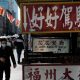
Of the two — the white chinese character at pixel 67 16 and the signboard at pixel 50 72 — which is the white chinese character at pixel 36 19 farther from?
the signboard at pixel 50 72

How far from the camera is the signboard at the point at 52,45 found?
8656mm

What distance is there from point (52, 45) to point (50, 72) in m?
1.39

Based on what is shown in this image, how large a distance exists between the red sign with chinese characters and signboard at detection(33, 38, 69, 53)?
1.51m

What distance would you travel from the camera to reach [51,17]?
7055 millimetres

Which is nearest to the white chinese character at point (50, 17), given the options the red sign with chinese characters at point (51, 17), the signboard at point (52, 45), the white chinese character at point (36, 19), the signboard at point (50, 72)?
the red sign with chinese characters at point (51, 17)

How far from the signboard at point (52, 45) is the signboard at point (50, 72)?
1.08m

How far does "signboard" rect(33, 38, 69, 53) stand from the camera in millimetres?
8656

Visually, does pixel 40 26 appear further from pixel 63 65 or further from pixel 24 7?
pixel 63 65

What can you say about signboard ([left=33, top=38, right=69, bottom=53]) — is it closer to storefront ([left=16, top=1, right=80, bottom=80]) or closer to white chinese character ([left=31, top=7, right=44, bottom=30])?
storefront ([left=16, top=1, right=80, bottom=80])

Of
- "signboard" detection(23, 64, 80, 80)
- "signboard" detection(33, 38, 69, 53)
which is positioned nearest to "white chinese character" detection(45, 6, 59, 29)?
"signboard" detection(23, 64, 80, 80)

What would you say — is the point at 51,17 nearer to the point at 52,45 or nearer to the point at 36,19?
the point at 36,19

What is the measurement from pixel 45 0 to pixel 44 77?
1.49 meters

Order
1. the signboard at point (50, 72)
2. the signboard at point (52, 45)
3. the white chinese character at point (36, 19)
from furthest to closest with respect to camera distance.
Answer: the signboard at point (52, 45)
the signboard at point (50, 72)
the white chinese character at point (36, 19)

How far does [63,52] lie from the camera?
28.7 ft
